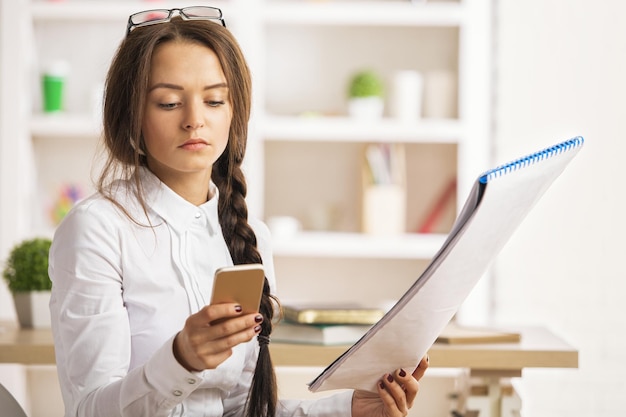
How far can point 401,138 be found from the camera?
358 centimetres

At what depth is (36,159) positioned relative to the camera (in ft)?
12.6

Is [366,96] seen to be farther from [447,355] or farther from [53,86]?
[447,355]

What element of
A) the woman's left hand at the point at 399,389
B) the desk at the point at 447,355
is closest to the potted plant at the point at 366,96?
the desk at the point at 447,355

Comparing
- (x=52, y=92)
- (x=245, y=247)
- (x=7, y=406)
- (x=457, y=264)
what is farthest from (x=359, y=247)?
(x=457, y=264)

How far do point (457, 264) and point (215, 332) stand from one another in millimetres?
290

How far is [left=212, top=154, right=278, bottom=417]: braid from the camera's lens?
1405mm

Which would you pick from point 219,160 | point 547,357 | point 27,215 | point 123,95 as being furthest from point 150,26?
point 27,215

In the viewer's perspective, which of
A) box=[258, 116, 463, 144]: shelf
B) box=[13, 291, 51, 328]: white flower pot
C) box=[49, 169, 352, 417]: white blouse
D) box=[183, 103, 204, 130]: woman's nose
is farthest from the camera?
box=[258, 116, 463, 144]: shelf

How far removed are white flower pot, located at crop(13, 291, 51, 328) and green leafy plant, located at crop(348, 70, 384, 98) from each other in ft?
5.98

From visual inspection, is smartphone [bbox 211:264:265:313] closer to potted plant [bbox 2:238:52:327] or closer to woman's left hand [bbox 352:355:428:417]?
woman's left hand [bbox 352:355:428:417]

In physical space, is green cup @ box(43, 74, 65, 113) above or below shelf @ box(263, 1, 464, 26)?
below

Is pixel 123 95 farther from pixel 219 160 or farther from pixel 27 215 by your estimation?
pixel 27 215

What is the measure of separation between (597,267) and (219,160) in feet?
8.45

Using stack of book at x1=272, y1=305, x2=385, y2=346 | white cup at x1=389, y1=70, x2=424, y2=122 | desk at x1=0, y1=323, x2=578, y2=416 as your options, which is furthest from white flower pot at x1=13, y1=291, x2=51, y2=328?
white cup at x1=389, y1=70, x2=424, y2=122
